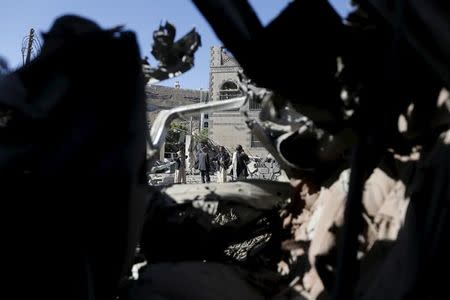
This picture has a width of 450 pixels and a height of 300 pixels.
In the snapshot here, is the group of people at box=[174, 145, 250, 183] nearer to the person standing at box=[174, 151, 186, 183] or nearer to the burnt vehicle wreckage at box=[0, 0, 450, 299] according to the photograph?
the person standing at box=[174, 151, 186, 183]

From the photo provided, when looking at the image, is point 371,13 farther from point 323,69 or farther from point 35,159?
point 35,159

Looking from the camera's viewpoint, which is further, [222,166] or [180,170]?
[222,166]

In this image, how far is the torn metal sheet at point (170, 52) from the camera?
271 cm

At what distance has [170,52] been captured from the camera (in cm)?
272

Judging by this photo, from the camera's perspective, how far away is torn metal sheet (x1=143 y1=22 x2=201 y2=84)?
271 cm

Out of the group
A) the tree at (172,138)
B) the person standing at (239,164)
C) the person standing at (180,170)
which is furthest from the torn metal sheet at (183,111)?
the tree at (172,138)

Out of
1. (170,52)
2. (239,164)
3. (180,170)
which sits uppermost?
(170,52)

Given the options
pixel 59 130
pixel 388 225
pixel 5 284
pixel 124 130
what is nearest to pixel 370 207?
pixel 388 225

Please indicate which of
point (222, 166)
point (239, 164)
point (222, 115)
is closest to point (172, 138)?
point (222, 115)

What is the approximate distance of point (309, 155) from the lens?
2.54 m

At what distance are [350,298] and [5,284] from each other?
3.68 ft

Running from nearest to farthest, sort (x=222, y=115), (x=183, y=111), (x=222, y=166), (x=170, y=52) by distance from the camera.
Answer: (x=170, y=52)
(x=183, y=111)
(x=222, y=166)
(x=222, y=115)

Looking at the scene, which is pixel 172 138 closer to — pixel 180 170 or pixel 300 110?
pixel 180 170

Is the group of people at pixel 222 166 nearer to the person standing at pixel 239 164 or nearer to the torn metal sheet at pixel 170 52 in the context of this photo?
the person standing at pixel 239 164
